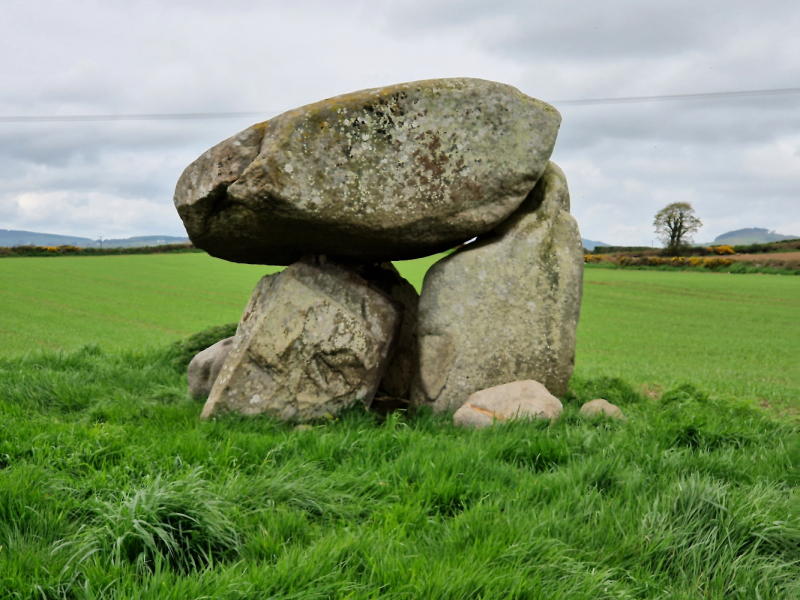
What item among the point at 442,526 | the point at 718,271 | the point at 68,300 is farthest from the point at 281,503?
the point at 718,271

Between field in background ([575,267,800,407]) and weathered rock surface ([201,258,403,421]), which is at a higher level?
weathered rock surface ([201,258,403,421])

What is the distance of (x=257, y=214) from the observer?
685cm

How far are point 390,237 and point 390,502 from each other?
353 cm

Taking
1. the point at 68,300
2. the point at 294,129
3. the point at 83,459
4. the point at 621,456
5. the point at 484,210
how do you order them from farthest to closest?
1. the point at 68,300
2. the point at 484,210
3. the point at 294,129
4. the point at 621,456
5. the point at 83,459

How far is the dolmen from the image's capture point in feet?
22.1

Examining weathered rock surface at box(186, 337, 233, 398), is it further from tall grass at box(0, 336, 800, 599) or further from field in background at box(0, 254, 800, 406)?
field in background at box(0, 254, 800, 406)

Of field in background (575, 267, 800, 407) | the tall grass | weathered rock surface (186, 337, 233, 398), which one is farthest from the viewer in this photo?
field in background (575, 267, 800, 407)

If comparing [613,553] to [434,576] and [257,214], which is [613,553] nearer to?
[434,576]

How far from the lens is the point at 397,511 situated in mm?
4215

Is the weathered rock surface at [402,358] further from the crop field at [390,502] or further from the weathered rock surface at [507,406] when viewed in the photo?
the weathered rock surface at [507,406]

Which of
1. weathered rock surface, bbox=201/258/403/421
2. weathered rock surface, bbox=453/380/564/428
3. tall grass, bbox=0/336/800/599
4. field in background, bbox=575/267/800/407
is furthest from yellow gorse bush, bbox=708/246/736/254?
weathered rock surface, bbox=201/258/403/421

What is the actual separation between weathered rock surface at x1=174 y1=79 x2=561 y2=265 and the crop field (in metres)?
2.27

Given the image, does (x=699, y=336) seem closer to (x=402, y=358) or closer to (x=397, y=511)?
(x=402, y=358)

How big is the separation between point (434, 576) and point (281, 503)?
56.5 inches
